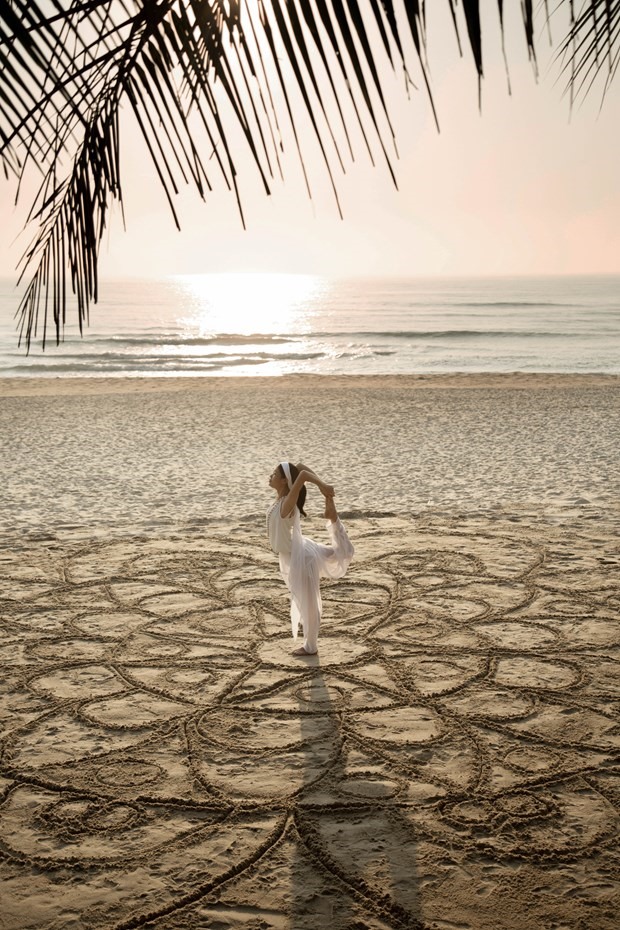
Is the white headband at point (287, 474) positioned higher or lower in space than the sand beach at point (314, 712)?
higher

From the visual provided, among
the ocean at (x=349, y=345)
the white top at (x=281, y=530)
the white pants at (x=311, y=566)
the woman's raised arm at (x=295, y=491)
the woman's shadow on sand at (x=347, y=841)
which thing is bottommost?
the woman's shadow on sand at (x=347, y=841)

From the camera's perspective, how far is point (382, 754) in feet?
13.4

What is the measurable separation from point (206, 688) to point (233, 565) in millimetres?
2362

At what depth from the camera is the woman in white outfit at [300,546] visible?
16.3 ft

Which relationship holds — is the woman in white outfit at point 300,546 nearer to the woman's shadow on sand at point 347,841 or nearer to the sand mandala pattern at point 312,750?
the sand mandala pattern at point 312,750

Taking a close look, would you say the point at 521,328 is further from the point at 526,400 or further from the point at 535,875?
the point at 535,875

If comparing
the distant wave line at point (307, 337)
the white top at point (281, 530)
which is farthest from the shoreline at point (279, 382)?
the white top at point (281, 530)

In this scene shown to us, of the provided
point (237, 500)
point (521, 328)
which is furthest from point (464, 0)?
point (521, 328)

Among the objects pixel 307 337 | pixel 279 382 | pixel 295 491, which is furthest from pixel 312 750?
pixel 307 337

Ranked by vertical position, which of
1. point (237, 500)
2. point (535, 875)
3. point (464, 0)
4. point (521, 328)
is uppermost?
point (521, 328)

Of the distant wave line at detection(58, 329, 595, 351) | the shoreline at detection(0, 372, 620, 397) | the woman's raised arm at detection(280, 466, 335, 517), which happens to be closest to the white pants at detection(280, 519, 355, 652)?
the woman's raised arm at detection(280, 466, 335, 517)

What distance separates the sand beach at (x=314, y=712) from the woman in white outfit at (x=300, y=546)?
453 mm

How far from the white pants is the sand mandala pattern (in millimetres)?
348

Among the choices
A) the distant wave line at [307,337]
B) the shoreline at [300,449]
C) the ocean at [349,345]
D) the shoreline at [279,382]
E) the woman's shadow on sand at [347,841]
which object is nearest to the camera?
the woman's shadow on sand at [347,841]
